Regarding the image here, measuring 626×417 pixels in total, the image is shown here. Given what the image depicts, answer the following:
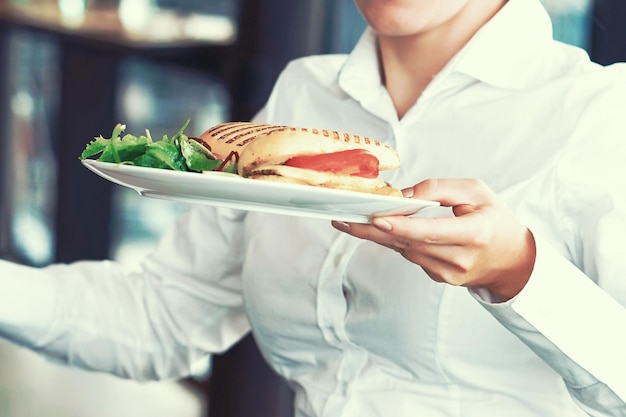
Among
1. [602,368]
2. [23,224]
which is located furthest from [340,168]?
[23,224]

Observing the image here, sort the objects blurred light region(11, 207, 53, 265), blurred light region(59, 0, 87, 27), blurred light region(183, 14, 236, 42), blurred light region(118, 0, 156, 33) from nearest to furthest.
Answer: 1. blurred light region(183, 14, 236, 42)
2. blurred light region(118, 0, 156, 33)
3. blurred light region(59, 0, 87, 27)
4. blurred light region(11, 207, 53, 265)

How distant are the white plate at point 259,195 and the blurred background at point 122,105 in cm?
95

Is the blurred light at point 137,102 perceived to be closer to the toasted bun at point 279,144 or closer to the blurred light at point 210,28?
the blurred light at point 210,28

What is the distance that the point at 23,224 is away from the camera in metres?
5.32

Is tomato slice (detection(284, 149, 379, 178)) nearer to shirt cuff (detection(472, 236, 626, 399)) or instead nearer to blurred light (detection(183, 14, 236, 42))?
shirt cuff (detection(472, 236, 626, 399))

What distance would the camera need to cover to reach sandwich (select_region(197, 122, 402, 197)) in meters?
0.96

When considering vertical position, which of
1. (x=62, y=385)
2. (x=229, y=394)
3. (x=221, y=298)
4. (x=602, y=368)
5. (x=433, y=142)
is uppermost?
(x=433, y=142)

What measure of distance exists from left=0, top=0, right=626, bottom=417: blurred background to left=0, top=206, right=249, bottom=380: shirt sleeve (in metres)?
0.77

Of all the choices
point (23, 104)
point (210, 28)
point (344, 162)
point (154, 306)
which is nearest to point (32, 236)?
point (23, 104)

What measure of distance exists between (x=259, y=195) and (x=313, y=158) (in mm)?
133

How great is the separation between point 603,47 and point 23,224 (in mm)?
4266

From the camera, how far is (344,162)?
0.99m

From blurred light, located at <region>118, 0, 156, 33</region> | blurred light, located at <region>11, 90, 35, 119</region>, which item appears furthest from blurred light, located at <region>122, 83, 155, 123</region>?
blurred light, located at <region>11, 90, 35, 119</region>

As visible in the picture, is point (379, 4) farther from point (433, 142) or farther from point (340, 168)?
point (340, 168)
